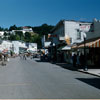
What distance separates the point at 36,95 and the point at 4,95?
4.62 feet

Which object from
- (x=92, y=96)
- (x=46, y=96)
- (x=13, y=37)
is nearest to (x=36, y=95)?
(x=46, y=96)

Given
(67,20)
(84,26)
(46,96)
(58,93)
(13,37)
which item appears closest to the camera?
(46,96)

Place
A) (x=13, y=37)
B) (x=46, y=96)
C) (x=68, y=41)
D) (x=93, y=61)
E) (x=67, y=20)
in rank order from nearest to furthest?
(x=46, y=96)
(x=93, y=61)
(x=68, y=41)
(x=67, y=20)
(x=13, y=37)

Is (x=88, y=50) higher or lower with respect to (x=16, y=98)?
higher

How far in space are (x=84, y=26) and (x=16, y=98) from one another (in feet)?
57.1

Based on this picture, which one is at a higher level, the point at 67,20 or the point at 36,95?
the point at 67,20

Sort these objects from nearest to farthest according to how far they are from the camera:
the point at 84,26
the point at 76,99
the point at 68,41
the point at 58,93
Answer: the point at 76,99 < the point at 58,93 < the point at 84,26 < the point at 68,41

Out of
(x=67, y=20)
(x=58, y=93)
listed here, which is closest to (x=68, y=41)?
(x=67, y=20)

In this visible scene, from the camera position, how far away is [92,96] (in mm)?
9625

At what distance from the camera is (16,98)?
9.20 metres

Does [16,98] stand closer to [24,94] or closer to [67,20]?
[24,94]

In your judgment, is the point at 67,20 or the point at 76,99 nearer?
the point at 76,99

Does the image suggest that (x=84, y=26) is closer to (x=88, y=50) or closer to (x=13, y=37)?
(x=88, y=50)

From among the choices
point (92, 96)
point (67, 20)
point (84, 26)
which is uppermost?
point (67, 20)
